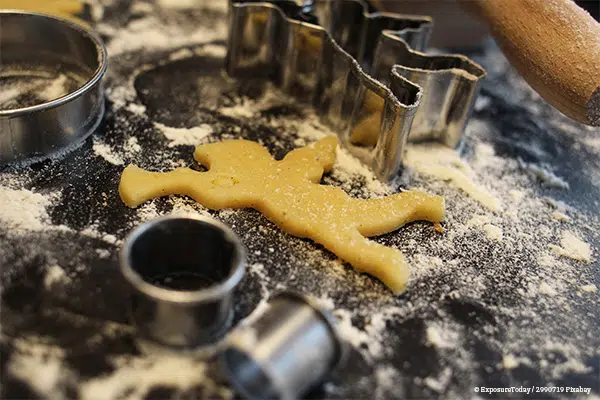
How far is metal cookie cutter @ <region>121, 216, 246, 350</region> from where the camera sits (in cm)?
81

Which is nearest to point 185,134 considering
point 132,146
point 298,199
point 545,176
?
point 132,146

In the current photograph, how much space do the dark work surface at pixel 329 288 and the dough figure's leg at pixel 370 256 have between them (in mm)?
20

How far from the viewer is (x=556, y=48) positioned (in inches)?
48.1

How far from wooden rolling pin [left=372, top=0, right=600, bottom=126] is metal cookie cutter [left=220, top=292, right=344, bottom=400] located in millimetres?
717

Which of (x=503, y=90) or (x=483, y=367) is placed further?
(x=503, y=90)

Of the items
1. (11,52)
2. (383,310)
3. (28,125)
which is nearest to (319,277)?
(383,310)

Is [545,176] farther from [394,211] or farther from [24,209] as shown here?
[24,209]

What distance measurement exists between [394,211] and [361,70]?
29cm

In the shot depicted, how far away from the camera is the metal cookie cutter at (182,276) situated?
32.0 inches

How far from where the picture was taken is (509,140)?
56.2 inches

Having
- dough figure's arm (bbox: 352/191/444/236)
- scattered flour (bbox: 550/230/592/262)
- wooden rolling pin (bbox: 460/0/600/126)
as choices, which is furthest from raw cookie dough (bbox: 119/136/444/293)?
wooden rolling pin (bbox: 460/0/600/126)

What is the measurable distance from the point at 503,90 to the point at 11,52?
3.91 ft

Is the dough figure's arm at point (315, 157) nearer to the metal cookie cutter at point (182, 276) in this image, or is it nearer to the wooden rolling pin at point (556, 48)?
the metal cookie cutter at point (182, 276)

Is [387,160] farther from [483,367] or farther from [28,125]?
[28,125]
